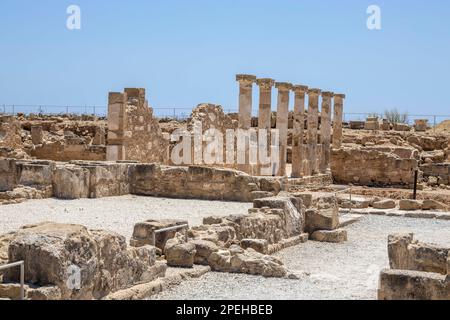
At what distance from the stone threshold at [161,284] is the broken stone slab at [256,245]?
1.73m

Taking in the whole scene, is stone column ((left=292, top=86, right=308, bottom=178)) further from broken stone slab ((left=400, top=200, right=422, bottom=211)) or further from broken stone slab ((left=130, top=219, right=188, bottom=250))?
broken stone slab ((left=130, top=219, right=188, bottom=250))

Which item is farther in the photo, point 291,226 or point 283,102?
point 283,102

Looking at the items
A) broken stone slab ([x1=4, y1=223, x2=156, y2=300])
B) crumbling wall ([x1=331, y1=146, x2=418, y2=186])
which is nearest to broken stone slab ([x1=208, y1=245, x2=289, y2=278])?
broken stone slab ([x1=4, y1=223, x2=156, y2=300])

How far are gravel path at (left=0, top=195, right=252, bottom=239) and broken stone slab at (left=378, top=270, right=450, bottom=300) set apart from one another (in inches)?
185

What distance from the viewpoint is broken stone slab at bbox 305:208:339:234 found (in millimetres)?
14258

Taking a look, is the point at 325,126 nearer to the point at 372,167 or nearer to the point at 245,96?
the point at 372,167

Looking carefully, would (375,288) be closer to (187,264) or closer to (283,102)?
(187,264)

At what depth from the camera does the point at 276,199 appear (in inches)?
532

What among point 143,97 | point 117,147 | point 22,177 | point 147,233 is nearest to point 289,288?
point 147,233

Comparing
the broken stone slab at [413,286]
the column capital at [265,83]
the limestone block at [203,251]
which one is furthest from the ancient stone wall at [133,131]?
the broken stone slab at [413,286]

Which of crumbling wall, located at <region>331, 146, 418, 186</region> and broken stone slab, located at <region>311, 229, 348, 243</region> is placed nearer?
broken stone slab, located at <region>311, 229, 348, 243</region>

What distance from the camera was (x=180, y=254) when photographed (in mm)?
9414

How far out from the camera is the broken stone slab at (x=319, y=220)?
46.8ft
